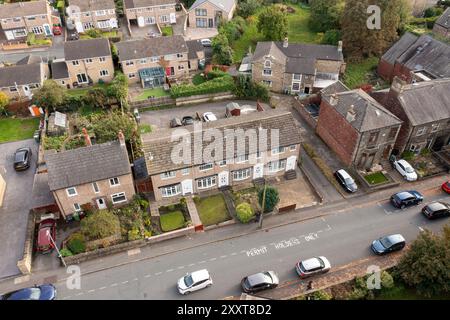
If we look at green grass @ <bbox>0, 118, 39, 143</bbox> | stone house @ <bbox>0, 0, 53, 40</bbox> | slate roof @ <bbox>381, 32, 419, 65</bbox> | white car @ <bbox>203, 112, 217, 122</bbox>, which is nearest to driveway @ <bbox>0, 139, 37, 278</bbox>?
green grass @ <bbox>0, 118, 39, 143</bbox>

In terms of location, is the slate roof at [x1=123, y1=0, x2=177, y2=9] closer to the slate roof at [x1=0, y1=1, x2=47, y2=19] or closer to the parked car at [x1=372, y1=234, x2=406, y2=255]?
the slate roof at [x1=0, y1=1, x2=47, y2=19]

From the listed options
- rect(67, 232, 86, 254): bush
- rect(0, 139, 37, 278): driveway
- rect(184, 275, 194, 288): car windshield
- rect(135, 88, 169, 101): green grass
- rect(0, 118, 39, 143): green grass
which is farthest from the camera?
rect(135, 88, 169, 101): green grass

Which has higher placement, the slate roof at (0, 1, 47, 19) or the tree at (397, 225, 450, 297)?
the slate roof at (0, 1, 47, 19)

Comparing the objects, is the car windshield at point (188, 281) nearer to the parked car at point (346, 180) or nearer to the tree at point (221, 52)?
the parked car at point (346, 180)

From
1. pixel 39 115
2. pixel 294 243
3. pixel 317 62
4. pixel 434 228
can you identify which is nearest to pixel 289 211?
pixel 294 243

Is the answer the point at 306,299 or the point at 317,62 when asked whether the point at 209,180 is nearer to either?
the point at 306,299

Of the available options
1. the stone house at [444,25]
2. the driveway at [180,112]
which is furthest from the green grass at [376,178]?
the stone house at [444,25]

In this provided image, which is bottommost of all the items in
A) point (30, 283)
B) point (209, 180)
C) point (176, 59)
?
point (30, 283)
